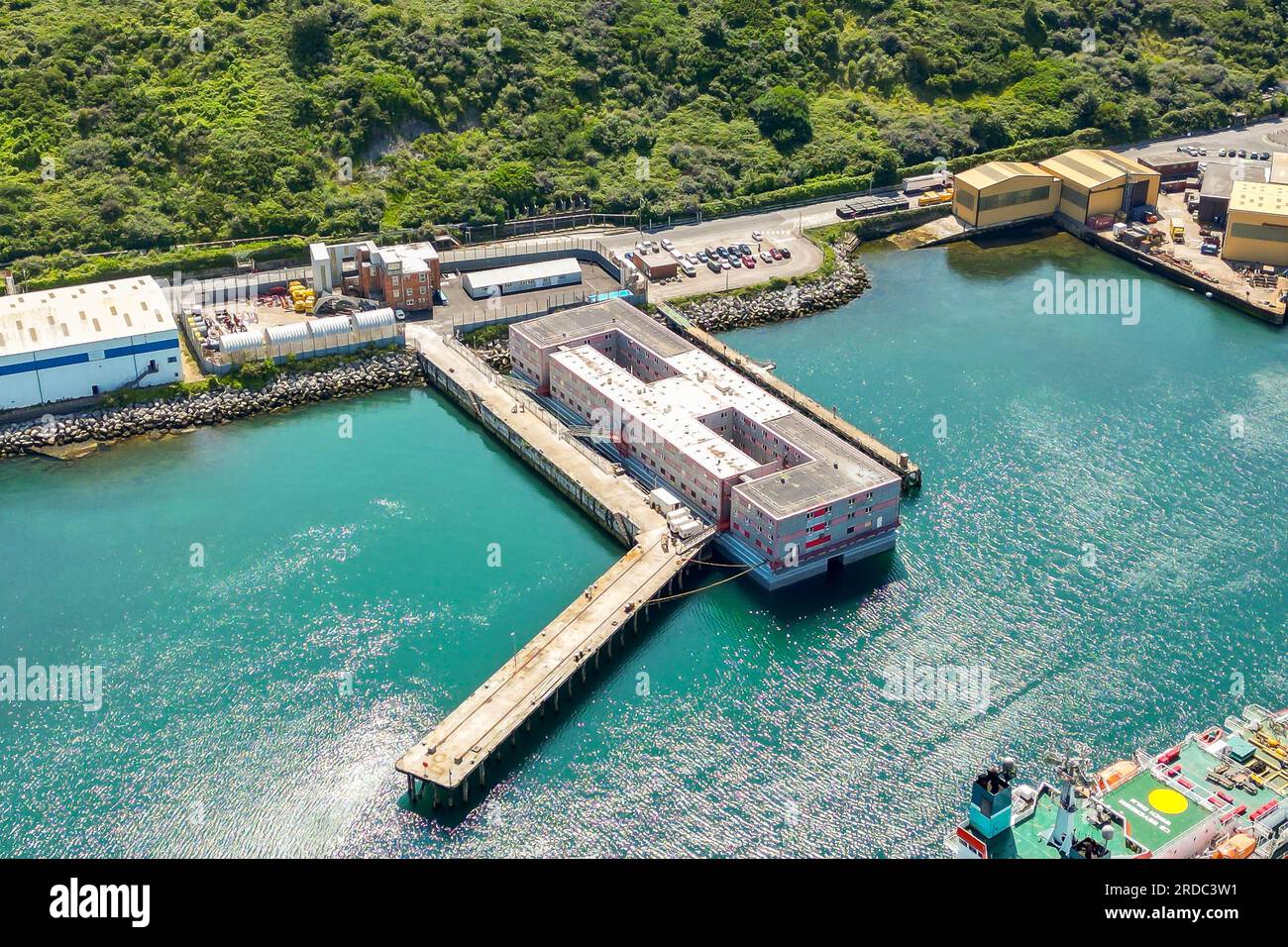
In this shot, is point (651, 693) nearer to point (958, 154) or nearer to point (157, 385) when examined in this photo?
point (157, 385)

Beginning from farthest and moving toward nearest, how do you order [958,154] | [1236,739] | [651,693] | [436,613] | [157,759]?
[958,154] < [436,613] < [651,693] < [157,759] < [1236,739]

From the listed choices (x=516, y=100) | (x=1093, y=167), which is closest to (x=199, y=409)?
(x=516, y=100)

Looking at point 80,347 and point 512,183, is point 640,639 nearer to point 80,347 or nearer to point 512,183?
point 80,347

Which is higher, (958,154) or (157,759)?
(958,154)

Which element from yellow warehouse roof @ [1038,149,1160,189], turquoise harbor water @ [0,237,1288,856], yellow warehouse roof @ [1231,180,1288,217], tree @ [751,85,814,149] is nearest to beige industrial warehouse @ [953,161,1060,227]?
yellow warehouse roof @ [1038,149,1160,189]

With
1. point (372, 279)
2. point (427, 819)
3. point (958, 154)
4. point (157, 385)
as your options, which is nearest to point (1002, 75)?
point (958, 154)

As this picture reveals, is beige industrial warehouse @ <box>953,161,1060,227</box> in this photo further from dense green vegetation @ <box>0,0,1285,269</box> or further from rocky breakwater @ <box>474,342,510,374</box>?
rocky breakwater @ <box>474,342,510,374</box>
